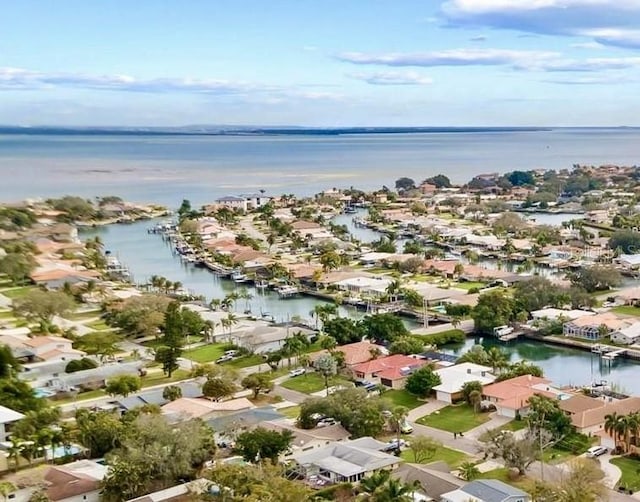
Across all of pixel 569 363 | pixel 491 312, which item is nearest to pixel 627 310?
pixel 491 312

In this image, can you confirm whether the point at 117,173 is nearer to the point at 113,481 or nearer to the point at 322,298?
the point at 322,298

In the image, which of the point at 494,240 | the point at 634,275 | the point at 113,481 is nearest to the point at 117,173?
the point at 494,240

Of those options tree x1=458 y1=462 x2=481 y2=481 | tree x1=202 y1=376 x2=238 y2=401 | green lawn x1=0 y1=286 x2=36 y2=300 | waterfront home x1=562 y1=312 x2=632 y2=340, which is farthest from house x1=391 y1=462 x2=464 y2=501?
green lawn x1=0 y1=286 x2=36 y2=300

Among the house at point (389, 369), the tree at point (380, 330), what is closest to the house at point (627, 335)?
the tree at point (380, 330)

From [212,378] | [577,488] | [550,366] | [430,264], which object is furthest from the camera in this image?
[430,264]

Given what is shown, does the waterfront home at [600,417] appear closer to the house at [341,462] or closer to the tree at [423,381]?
the tree at [423,381]

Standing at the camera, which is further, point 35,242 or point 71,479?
point 35,242

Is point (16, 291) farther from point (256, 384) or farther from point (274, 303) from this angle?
point (256, 384)

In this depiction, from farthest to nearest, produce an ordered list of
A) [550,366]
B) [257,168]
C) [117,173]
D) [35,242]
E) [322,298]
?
[257,168] < [117,173] < [35,242] < [322,298] < [550,366]
